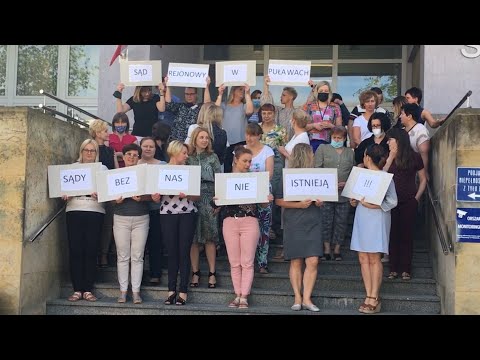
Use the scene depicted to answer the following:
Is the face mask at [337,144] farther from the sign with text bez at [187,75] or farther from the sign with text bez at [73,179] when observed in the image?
the sign with text bez at [73,179]

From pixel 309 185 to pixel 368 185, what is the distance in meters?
0.63

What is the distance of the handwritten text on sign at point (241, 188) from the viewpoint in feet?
25.8

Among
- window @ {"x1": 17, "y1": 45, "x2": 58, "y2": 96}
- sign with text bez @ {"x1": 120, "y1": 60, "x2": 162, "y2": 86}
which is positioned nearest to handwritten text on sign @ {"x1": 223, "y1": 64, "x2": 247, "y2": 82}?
sign with text bez @ {"x1": 120, "y1": 60, "x2": 162, "y2": 86}

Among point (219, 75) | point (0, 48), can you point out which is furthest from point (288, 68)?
point (0, 48)

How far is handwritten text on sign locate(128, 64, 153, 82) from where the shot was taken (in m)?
9.97

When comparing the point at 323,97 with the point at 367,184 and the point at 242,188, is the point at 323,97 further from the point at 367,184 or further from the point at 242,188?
the point at 242,188

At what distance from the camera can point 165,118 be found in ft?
32.8

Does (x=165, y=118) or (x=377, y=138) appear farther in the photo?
(x=165, y=118)

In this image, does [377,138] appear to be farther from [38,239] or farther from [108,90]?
[108,90]

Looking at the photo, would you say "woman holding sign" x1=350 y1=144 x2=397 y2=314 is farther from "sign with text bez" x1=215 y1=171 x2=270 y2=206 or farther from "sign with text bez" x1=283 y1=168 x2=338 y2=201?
"sign with text bez" x1=215 y1=171 x2=270 y2=206

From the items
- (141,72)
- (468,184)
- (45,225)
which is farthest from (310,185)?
(141,72)

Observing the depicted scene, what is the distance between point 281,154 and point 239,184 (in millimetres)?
1286

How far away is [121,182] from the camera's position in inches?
322

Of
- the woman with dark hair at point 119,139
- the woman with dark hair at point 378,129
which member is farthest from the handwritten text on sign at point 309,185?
the woman with dark hair at point 119,139
